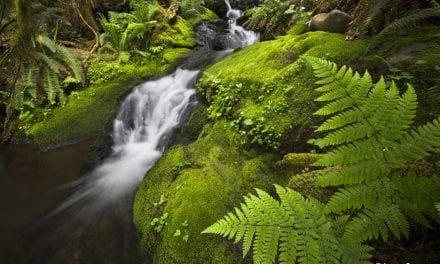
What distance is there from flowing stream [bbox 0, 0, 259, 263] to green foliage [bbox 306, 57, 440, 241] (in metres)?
3.27

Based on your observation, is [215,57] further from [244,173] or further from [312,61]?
[312,61]

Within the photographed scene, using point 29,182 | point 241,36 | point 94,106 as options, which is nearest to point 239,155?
point 29,182

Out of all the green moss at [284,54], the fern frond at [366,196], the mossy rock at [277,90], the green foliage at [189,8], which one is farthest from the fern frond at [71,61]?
the fern frond at [366,196]

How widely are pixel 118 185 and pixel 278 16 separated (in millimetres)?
6882

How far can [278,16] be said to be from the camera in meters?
9.44

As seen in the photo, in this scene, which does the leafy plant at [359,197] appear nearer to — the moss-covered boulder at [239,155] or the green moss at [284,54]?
the moss-covered boulder at [239,155]

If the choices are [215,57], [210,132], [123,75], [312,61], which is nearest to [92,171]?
[210,132]

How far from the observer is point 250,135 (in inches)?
171

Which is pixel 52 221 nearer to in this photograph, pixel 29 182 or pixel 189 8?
pixel 29 182

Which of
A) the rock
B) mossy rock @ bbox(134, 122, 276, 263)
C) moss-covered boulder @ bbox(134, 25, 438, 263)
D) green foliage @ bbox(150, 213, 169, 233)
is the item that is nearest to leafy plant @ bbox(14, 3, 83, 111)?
moss-covered boulder @ bbox(134, 25, 438, 263)

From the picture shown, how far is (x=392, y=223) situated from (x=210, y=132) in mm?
3727

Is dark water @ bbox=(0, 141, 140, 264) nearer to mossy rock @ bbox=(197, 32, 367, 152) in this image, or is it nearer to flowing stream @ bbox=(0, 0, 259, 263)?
flowing stream @ bbox=(0, 0, 259, 263)

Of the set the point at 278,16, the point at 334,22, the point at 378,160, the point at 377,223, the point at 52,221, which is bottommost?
the point at 52,221

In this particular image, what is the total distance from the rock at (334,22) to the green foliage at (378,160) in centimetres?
428
